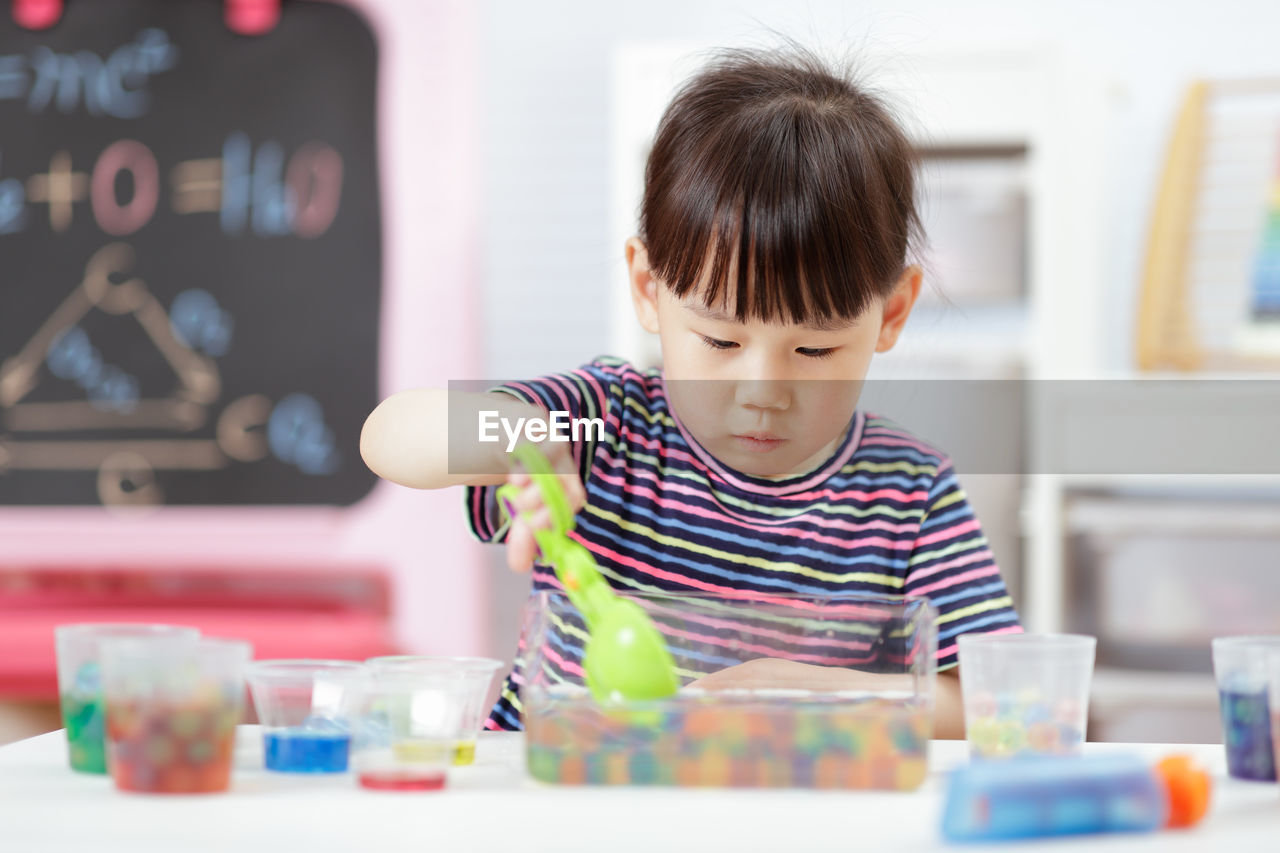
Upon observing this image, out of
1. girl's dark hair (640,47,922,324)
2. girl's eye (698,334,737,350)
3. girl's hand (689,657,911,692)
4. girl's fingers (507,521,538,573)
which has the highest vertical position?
girl's dark hair (640,47,922,324)

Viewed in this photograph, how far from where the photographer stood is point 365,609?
184 cm

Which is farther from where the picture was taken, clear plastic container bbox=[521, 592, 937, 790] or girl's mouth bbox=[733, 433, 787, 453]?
girl's mouth bbox=[733, 433, 787, 453]

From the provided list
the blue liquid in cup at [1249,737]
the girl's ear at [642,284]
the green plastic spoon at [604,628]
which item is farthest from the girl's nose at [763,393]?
the blue liquid in cup at [1249,737]

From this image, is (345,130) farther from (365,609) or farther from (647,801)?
(647,801)

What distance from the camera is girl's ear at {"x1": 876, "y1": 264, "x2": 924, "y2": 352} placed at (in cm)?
88

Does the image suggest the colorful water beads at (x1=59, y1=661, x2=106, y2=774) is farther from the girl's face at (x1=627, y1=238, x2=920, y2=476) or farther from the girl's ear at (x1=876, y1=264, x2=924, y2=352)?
the girl's ear at (x1=876, y1=264, x2=924, y2=352)

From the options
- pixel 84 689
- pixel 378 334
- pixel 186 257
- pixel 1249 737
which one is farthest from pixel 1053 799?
pixel 186 257

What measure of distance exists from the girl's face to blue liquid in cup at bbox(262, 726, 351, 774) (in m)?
0.34

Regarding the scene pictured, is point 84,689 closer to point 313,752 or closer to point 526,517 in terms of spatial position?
point 313,752

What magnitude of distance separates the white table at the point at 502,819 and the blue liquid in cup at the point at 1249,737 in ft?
0.06

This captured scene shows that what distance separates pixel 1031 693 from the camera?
613mm

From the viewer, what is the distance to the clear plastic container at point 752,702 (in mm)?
546

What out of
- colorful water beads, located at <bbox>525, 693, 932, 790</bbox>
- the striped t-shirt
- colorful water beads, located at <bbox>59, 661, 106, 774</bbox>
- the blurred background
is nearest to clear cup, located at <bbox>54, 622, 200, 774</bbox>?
colorful water beads, located at <bbox>59, 661, 106, 774</bbox>

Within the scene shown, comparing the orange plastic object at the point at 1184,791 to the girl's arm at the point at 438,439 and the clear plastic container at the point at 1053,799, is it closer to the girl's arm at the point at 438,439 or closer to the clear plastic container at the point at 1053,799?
the clear plastic container at the point at 1053,799
